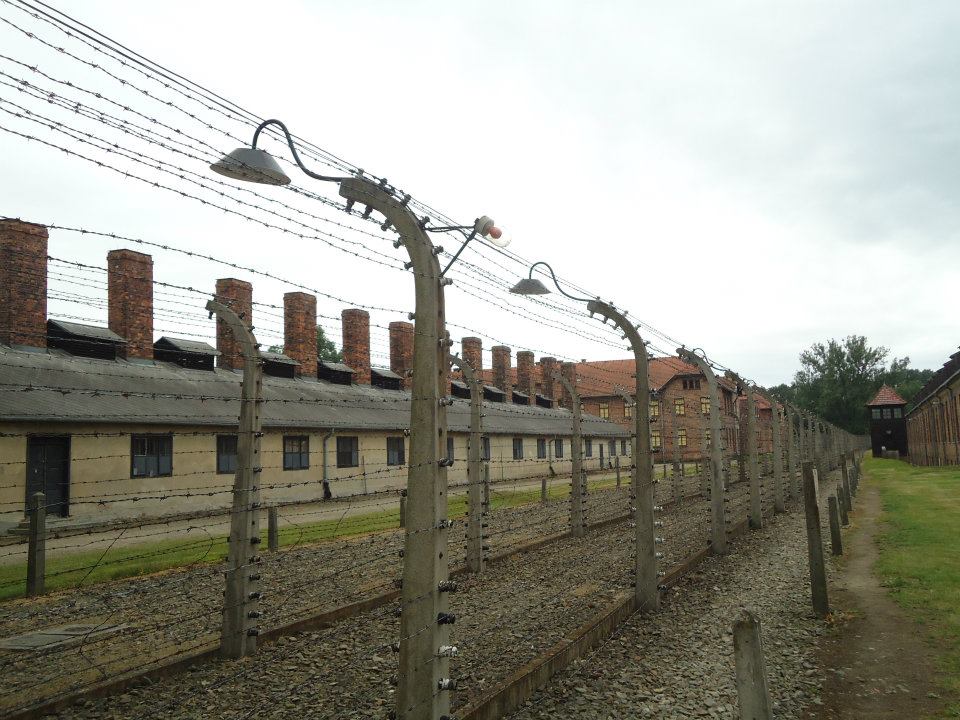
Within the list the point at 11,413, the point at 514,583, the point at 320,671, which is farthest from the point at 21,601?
the point at 11,413

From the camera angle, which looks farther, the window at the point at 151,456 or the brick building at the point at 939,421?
the brick building at the point at 939,421

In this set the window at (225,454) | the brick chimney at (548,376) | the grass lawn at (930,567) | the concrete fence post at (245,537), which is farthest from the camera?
the brick chimney at (548,376)

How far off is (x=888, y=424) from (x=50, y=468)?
79.6m

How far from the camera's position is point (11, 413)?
53.7 feet

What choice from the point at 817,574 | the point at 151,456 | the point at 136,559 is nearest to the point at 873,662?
the point at 817,574

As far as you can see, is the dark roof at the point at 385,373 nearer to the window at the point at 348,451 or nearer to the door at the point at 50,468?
the window at the point at 348,451

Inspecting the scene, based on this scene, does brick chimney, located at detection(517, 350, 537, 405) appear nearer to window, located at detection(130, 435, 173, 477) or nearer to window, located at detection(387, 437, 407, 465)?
window, located at detection(387, 437, 407, 465)

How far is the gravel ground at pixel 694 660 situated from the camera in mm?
5633

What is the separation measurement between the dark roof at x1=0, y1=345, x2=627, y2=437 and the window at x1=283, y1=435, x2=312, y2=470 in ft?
2.34

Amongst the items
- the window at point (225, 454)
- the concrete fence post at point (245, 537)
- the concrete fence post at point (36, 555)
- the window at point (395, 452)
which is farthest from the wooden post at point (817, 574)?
the window at point (395, 452)

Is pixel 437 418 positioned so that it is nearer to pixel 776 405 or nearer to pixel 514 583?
pixel 514 583

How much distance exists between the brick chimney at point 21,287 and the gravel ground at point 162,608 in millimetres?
13382

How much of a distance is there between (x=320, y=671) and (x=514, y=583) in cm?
411

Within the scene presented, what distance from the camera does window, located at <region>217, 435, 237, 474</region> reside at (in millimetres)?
21844
